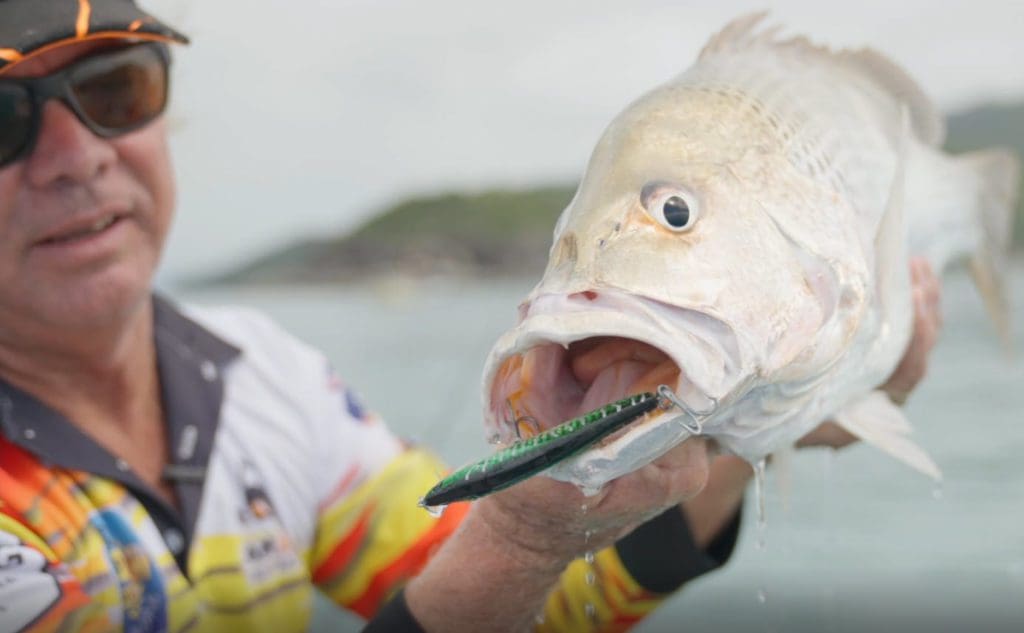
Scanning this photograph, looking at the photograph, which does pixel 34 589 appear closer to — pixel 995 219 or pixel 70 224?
pixel 70 224

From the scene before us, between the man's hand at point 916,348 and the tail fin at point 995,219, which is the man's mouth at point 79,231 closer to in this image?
the man's hand at point 916,348

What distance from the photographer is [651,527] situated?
6.17 feet

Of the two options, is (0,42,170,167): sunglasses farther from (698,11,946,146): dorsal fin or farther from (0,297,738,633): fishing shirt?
(698,11,946,146): dorsal fin

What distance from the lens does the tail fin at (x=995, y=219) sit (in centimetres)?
232

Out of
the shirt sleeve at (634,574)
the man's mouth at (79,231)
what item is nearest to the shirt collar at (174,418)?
the man's mouth at (79,231)

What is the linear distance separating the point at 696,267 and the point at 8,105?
125cm

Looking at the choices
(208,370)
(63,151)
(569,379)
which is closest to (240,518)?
(208,370)

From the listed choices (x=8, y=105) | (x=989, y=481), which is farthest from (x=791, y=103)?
(x=989, y=481)

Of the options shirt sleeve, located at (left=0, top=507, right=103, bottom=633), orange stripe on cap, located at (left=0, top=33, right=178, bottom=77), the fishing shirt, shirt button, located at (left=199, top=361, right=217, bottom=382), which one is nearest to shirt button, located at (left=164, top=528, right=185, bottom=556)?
the fishing shirt

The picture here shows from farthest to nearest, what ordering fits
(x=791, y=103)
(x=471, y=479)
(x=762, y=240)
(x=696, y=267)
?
1. (x=791, y=103)
2. (x=762, y=240)
3. (x=696, y=267)
4. (x=471, y=479)

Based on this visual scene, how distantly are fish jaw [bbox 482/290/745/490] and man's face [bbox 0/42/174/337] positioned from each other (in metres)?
1.07

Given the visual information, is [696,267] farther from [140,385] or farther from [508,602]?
[140,385]

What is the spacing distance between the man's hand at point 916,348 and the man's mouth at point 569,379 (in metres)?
0.75

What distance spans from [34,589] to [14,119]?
76cm
